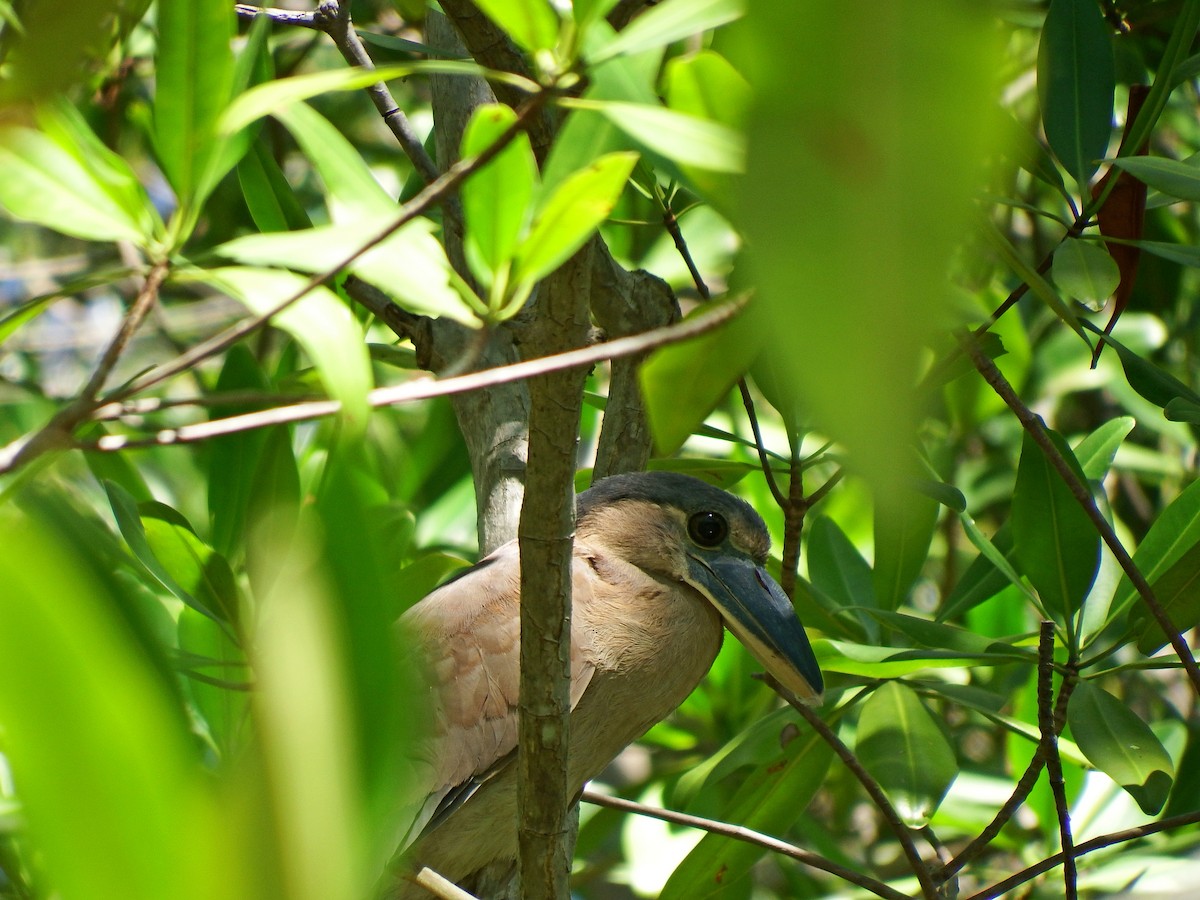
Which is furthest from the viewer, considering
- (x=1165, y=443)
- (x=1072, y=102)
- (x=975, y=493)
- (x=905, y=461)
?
(x=1165, y=443)

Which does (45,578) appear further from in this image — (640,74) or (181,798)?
(640,74)

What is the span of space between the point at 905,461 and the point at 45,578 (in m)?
0.30

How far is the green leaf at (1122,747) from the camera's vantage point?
146 centimetres

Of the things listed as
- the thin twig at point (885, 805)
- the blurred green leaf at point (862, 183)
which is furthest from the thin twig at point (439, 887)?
the blurred green leaf at point (862, 183)

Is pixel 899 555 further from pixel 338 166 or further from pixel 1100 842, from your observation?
pixel 338 166

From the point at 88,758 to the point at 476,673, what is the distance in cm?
139

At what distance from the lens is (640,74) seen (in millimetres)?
768

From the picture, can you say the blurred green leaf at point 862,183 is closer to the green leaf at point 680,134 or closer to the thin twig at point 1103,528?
the green leaf at point 680,134

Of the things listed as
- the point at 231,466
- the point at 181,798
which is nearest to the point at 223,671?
the point at 231,466

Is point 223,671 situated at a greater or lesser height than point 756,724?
lesser

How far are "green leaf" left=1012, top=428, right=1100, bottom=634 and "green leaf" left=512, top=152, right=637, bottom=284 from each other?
1.15m

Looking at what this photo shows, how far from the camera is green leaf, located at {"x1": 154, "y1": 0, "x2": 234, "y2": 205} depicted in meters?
0.75

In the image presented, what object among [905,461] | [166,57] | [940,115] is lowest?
[905,461]

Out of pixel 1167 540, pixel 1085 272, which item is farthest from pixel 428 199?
pixel 1167 540
